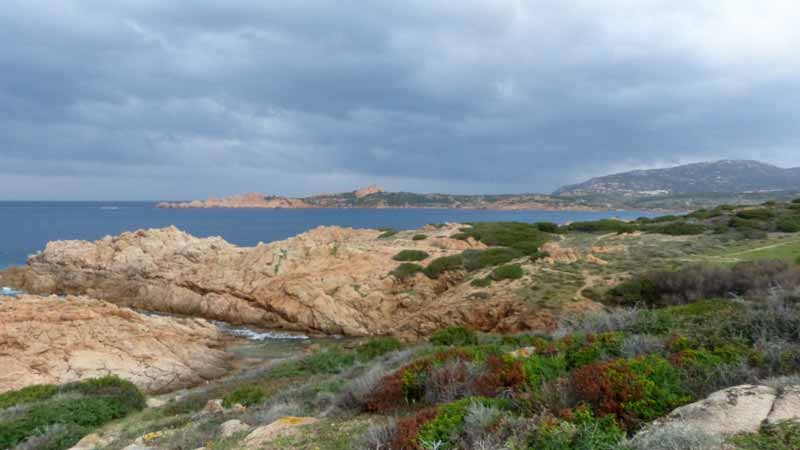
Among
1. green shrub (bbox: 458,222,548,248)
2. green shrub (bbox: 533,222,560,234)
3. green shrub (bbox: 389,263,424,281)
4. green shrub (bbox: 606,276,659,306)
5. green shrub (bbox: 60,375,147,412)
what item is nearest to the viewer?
green shrub (bbox: 60,375,147,412)

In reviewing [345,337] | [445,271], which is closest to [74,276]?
[345,337]

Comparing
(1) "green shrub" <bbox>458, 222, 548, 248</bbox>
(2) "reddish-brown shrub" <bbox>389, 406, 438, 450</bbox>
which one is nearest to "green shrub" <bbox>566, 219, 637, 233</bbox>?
(1) "green shrub" <bbox>458, 222, 548, 248</bbox>

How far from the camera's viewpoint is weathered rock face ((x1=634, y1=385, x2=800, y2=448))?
3529 millimetres

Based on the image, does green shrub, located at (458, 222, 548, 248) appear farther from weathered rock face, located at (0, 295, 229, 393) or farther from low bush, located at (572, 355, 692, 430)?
low bush, located at (572, 355, 692, 430)

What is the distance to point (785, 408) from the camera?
391 centimetres

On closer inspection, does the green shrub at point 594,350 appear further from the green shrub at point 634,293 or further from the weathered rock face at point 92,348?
the weathered rock face at point 92,348

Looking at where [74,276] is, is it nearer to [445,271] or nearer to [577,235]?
[445,271]

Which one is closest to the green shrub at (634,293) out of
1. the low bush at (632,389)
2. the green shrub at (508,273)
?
the green shrub at (508,273)

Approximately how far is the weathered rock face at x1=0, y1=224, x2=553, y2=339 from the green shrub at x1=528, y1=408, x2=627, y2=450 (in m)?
14.3

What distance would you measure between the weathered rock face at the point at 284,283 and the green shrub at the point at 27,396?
13.2 m

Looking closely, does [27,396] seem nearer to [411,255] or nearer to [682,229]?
[411,255]

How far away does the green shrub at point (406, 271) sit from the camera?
27.6 meters

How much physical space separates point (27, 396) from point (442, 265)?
1965 cm

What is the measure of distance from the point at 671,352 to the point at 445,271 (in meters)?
21.3
